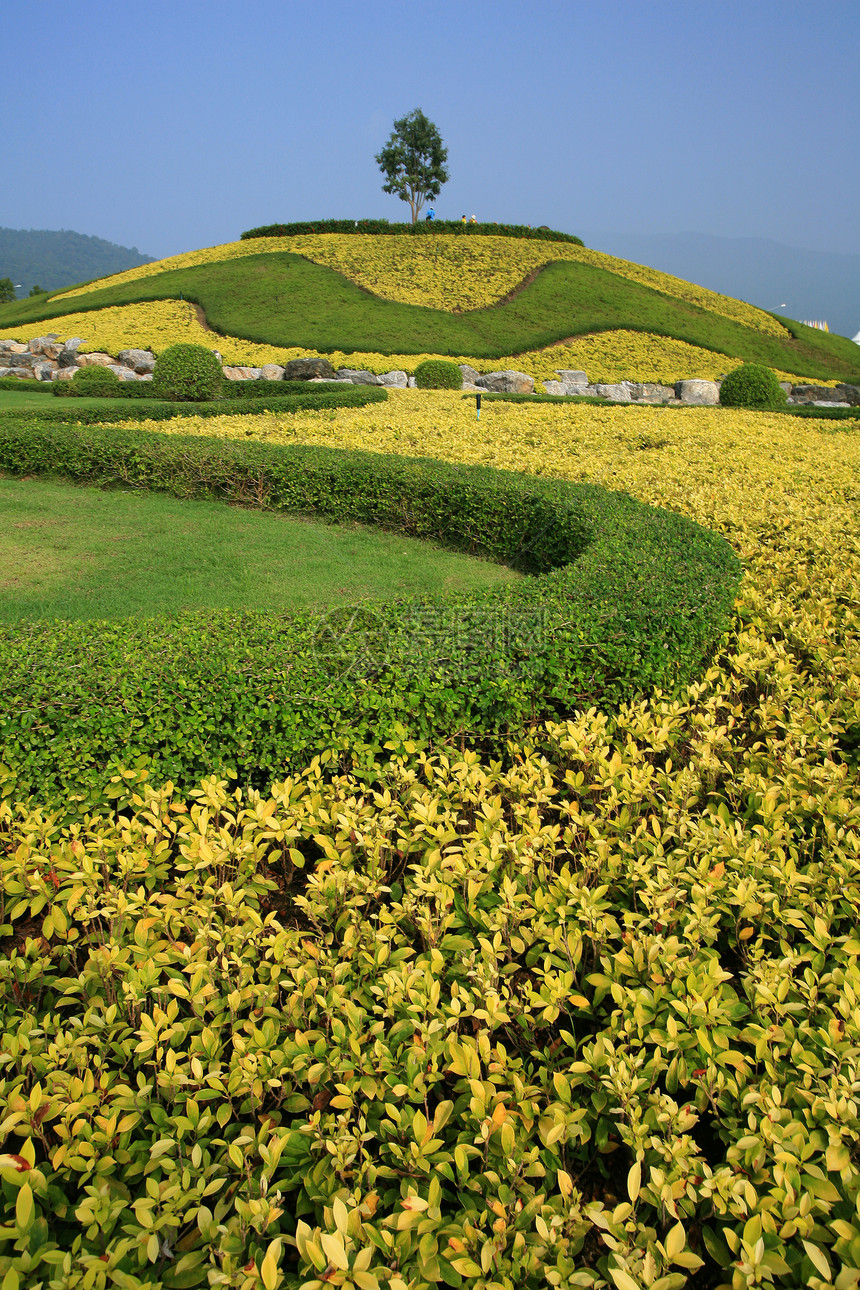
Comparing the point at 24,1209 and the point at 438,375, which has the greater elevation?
the point at 438,375

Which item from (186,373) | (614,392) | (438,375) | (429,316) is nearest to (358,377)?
(438,375)

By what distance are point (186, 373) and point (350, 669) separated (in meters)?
15.2

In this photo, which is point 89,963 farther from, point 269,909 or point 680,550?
point 680,550

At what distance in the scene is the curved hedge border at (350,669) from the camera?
10.1 feet

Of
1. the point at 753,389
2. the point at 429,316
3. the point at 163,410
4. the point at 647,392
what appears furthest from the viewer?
the point at 429,316

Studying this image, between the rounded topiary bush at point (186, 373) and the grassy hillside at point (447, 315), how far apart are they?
817 cm

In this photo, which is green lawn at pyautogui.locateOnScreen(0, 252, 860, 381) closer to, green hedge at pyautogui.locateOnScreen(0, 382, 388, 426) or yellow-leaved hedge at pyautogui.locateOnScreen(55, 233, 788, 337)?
yellow-leaved hedge at pyautogui.locateOnScreen(55, 233, 788, 337)

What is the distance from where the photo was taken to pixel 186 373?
53.4ft

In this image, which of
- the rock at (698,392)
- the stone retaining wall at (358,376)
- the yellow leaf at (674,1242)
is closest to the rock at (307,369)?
the stone retaining wall at (358,376)

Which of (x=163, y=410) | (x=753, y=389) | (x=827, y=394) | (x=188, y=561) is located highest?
(x=827, y=394)

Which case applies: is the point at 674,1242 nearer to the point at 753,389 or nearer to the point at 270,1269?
Result: the point at 270,1269

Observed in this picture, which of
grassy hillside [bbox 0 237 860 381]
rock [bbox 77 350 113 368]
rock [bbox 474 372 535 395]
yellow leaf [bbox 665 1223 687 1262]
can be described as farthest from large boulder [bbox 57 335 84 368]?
yellow leaf [bbox 665 1223 687 1262]

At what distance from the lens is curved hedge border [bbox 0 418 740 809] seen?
309cm

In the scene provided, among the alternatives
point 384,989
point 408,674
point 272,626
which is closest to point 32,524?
point 272,626
